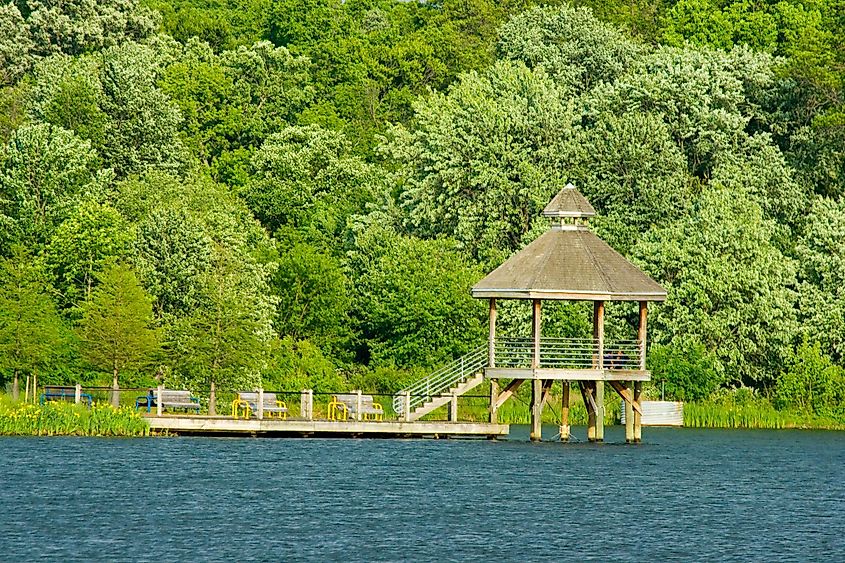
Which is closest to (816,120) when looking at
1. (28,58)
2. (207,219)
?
(207,219)

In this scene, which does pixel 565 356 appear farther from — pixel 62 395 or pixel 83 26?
pixel 83 26

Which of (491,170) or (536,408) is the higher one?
(491,170)

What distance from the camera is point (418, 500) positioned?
4622cm

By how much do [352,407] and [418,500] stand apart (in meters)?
15.3

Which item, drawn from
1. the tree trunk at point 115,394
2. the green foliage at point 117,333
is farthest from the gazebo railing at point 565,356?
the tree trunk at point 115,394

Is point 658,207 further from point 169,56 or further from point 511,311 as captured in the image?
point 169,56

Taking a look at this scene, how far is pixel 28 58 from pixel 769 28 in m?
39.1

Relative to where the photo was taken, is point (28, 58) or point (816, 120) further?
point (28, 58)

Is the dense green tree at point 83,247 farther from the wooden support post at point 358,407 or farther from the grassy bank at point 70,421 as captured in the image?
the wooden support post at point 358,407

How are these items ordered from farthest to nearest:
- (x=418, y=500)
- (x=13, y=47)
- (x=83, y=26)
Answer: (x=83, y=26), (x=13, y=47), (x=418, y=500)

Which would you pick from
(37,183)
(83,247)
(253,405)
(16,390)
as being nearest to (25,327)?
(16,390)

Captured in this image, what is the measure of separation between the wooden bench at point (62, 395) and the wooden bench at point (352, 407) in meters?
7.94

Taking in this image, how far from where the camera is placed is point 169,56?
324 ft

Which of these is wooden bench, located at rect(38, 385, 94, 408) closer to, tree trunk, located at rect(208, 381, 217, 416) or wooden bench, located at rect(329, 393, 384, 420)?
tree trunk, located at rect(208, 381, 217, 416)
